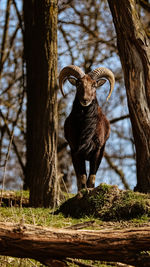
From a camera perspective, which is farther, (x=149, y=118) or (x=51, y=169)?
(x=51, y=169)

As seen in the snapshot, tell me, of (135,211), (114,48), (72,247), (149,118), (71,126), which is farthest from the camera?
(114,48)

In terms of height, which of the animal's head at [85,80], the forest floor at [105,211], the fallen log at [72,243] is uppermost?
the animal's head at [85,80]

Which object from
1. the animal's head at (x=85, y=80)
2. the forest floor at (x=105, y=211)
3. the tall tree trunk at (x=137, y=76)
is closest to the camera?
the forest floor at (x=105, y=211)

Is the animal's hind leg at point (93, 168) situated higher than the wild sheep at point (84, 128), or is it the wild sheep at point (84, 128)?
the wild sheep at point (84, 128)

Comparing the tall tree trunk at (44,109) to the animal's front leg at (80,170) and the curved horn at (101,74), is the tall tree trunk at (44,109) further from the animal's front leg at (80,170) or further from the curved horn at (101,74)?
the curved horn at (101,74)

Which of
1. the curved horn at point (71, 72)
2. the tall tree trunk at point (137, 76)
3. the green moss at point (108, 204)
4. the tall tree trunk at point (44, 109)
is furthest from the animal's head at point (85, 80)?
the green moss at point (108, 204)

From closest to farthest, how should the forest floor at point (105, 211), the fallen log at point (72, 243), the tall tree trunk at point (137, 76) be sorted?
the fallen log at point (72, 243) < the forest floor at point (105, 211) < the tall tree trunk at point (137, 76)

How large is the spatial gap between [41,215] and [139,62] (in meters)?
3.21

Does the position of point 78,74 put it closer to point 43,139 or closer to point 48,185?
point 43,139

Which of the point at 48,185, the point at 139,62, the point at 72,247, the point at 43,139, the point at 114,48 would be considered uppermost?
the point at 114,48

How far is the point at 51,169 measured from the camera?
332 inches

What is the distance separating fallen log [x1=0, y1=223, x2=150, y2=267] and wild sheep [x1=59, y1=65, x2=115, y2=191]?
14.4 ft

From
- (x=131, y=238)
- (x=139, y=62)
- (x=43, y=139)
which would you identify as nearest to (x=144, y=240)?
(x=131, y=238)

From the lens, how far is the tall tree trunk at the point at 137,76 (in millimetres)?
7211
